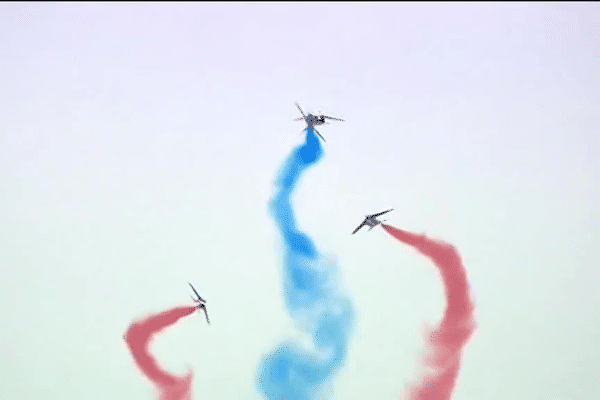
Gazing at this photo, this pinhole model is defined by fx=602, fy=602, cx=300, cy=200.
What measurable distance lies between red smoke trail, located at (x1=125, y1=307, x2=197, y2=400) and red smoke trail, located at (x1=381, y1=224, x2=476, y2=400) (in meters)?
23.4

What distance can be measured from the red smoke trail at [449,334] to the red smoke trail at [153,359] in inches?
921

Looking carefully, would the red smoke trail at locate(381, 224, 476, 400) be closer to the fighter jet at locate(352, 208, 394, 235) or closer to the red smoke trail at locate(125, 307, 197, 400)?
the fighter jet at locate(352, 208, 394, 235)

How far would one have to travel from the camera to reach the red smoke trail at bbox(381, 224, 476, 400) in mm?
59812

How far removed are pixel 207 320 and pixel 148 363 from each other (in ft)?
24.4

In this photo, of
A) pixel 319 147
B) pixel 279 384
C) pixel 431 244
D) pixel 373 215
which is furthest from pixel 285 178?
pixel 279 384

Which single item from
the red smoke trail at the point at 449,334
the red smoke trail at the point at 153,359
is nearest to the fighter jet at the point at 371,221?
the red smoke trail at the point at 449,334

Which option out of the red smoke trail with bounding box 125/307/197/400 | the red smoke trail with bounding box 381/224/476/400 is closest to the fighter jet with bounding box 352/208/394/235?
the red smoke trail with bounding box 381/224/476/400

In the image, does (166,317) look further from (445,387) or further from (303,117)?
(445,387)

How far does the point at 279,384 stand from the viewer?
63656mm

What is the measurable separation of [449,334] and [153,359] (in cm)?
3038

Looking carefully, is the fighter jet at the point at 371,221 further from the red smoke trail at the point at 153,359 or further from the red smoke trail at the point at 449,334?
the red smoke trail at the point at 153,359

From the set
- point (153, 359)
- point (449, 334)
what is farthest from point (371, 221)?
point (153, 359)

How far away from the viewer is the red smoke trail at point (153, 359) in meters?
61.4

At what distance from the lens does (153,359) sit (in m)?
62.3
